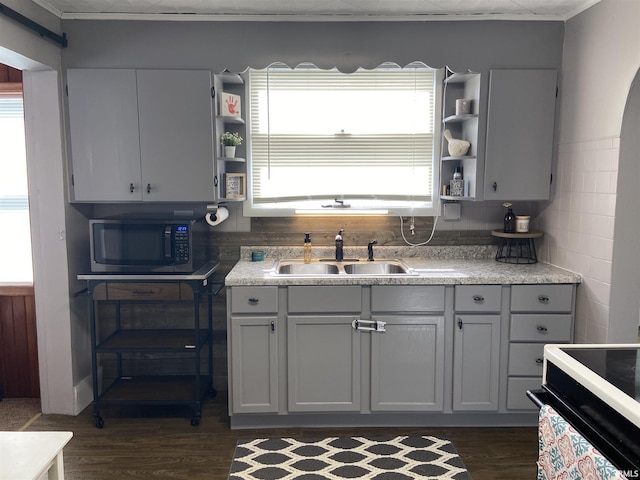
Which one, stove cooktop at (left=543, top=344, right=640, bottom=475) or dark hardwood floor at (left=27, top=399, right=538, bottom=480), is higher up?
stove cooktop at (left=543, top=344, right=640, bottom=475)

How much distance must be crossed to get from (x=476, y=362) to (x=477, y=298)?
378 millimetres

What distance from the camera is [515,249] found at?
11.6ft

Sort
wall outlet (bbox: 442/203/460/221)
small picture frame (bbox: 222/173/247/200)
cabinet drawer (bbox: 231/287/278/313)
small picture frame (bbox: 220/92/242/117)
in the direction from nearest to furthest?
cabinet drawer (bbox: 231/287/278/313), small picture frame (bbox: 220/92/242/117), small picture frame (bbox: 222/173/247/200), wall outlet (bbox: 442/203/460/221)

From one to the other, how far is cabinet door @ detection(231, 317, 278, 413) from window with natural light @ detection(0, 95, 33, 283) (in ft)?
5.09

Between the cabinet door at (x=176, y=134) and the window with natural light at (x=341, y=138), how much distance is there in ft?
1.38

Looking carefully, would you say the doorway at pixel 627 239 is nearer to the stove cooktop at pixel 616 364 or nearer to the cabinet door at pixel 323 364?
the stove cooktop at pixel 616 364

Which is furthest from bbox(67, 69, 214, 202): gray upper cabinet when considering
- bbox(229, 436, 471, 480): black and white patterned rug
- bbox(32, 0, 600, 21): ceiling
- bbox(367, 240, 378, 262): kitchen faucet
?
bbox(229, 436, 471, 480): black and white patterned rug

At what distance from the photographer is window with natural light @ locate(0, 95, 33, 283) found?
3299mm

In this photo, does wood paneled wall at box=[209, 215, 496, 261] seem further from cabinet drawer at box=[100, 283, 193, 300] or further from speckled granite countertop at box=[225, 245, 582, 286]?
cabinet drawer at box=[100, 283, 193, 300]

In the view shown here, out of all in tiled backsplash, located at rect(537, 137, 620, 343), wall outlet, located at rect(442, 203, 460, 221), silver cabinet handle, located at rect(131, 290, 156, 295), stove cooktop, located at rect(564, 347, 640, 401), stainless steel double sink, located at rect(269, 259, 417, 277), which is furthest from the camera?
wall outlet, located at rect(442, 203, 460, 221)

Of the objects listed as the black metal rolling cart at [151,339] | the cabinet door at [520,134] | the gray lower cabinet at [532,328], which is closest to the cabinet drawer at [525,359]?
the gray lower cabinet at [532,328]

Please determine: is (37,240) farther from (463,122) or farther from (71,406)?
(463,122)

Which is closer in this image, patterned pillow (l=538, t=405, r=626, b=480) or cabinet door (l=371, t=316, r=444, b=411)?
patterned pillow (l=538, t=405, r=626, b=480)

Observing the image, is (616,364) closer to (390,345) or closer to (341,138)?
(390,345)
